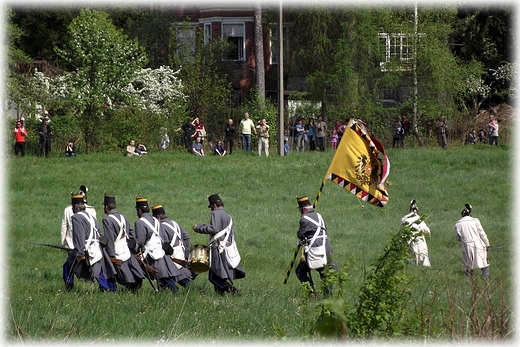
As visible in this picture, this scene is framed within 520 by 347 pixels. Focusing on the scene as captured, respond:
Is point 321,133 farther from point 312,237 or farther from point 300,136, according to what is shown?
point 312,237

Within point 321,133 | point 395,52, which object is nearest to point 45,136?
point 321,133

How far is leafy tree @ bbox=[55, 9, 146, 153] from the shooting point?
3788cm

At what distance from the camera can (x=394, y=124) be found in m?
43.2

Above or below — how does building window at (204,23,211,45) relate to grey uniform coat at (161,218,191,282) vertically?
above

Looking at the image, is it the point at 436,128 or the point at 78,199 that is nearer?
the point at 78,199

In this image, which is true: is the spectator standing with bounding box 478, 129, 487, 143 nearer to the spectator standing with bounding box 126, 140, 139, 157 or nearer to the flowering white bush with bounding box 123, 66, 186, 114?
the flowering white bush with bounding box 123, 66, 186, 114

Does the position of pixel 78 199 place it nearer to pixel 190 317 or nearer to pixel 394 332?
pixel 190 317

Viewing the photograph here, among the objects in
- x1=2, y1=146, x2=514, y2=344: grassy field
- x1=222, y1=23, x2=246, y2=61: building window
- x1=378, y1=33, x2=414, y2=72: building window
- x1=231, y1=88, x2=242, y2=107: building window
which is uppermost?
x1=222, y1=23, x2=246, y2=61: building window

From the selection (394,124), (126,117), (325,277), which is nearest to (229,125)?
(126,117)

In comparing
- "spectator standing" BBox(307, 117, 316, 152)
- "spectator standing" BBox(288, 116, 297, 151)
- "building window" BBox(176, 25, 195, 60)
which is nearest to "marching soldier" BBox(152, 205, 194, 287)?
"spectator standing" BBox(307, 117, 316, 152)

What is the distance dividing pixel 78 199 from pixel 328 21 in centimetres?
3017

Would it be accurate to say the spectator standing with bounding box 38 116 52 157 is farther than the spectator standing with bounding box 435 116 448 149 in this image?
No

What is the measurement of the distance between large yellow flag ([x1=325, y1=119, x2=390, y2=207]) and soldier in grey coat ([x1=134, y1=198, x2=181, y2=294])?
3.03 meters

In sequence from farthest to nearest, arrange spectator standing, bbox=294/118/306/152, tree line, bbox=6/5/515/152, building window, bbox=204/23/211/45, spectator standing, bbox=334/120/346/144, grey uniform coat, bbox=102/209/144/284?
building window, bbox=204/23/211/45 → spectator standing, bbox=334/120/346/144 → spectator standing, bbox=294/118/306/152 → tree line, bbox=6/5/515/152 → grey uniform coat, bbox=102/209/144/284
